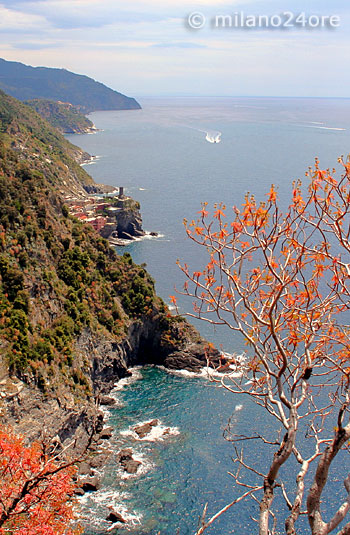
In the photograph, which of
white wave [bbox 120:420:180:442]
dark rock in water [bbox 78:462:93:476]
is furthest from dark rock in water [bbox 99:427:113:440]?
dark rock in water [bbox 78:462:93:476]

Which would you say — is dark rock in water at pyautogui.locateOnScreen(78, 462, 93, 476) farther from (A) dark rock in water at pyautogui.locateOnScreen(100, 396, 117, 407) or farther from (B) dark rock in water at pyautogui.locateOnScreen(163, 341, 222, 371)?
(B) dark rock in water at pyautogui.locateOnScreen(163, 341, 222, 371)

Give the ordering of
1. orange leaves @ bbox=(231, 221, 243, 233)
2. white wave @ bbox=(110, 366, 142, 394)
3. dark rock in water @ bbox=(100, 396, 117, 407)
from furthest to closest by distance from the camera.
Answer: white wave @ bbox=(110, 366, 142, 394), dark rock in water @ bbox=(100, 396, 117, 407), orange leaves @ bbox=(231, 221, 243, 233)

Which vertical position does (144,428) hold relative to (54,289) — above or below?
below

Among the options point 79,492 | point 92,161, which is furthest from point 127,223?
point 92,161

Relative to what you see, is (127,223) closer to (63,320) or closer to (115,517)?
(63,320)

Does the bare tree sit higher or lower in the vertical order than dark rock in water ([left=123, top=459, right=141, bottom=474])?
higher

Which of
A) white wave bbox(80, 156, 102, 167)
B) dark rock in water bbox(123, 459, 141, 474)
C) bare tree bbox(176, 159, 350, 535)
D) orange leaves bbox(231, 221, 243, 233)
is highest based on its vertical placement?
white wave bbox(80, 156, 102, 167)
